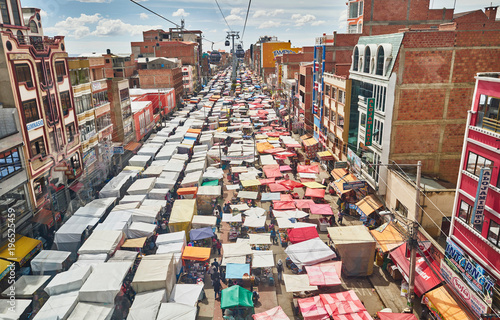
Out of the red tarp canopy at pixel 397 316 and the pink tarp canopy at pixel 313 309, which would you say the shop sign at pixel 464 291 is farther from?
the pink tarp canopy at pixel 313 309

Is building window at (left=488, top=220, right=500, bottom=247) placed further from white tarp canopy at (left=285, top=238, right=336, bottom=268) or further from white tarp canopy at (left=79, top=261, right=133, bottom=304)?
white tarp canopy at (left=79, top=261, right=133, bottom=304)

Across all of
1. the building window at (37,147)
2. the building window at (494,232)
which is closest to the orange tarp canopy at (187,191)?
the building window at (37,147)

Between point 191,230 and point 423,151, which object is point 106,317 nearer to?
point 191,230

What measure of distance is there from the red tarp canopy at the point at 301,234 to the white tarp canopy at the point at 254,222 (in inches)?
98.9

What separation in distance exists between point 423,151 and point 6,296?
26.9m

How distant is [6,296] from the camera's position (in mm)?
16719

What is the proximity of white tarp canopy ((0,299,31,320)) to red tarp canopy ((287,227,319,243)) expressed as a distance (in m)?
14.8

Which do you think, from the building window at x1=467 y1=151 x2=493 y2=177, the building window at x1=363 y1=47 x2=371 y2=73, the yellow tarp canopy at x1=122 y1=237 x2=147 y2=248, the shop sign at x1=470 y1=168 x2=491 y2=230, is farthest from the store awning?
the building window at x1=363 y1=47 x2=371 y2=73

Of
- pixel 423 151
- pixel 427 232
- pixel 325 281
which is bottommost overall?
pixel 325 281

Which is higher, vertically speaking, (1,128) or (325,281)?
(1,128)

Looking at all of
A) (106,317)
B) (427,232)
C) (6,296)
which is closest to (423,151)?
(427,232)

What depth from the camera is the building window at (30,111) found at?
2226cm

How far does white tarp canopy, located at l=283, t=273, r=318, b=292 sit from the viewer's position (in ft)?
56.4

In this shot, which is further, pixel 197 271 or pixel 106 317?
pixel 197 271
